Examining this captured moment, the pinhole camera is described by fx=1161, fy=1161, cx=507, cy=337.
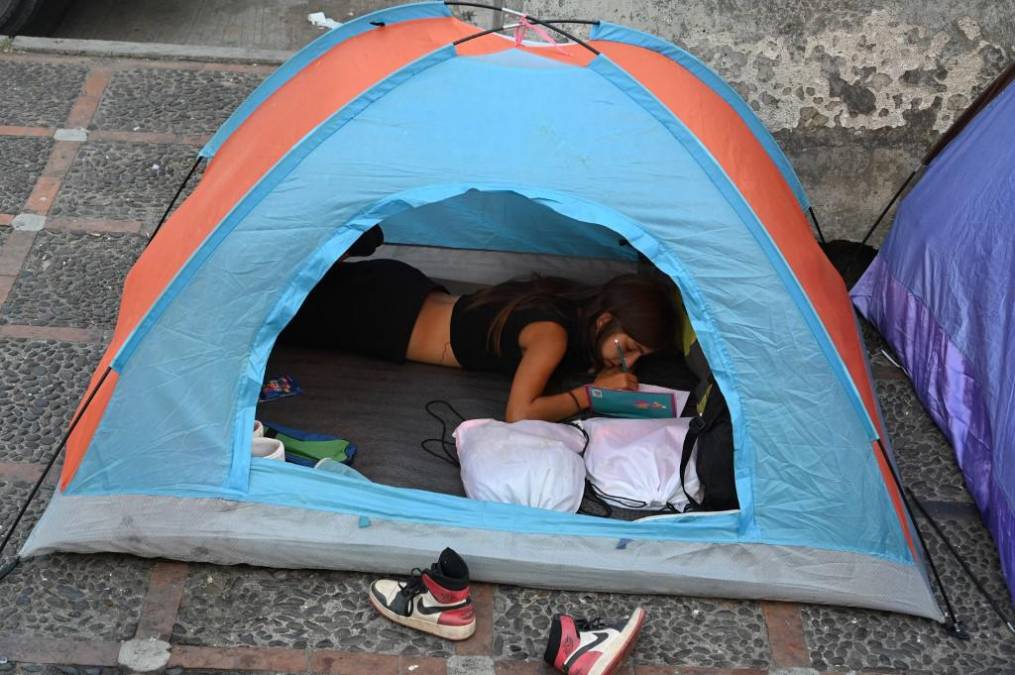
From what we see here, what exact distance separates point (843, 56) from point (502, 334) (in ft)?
5.54

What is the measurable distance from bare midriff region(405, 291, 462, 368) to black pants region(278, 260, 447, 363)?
0.08 ft

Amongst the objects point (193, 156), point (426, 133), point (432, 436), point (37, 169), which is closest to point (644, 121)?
point (426, 133)

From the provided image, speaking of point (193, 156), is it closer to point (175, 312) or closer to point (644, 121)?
point (175, 312)

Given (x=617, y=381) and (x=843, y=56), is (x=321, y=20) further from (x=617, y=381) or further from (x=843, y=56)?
(x=617, y=381)

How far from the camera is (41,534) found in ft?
9.34

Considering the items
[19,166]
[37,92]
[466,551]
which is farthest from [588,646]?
[37,92]

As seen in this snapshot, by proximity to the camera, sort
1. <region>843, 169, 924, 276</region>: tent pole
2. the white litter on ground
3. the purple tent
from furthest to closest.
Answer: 1. the white litter on ground
2. <region>843, 169, 924, 276</region>: tent pole
3. the purple tent

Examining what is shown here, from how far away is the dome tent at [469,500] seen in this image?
2797 mm

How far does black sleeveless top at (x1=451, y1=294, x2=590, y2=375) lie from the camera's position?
3.39 meters

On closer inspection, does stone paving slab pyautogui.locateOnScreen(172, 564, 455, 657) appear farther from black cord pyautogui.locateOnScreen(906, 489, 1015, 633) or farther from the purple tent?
the purple tent

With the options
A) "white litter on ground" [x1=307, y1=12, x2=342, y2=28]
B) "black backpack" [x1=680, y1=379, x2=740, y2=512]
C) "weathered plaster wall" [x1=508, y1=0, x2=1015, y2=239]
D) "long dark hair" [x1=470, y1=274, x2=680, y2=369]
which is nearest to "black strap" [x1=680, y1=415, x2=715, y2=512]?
"black backpack" [x1=680, y1=379, x2=740, y2=512]

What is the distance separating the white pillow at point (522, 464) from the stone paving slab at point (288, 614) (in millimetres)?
380

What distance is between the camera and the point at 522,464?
9.76 feet

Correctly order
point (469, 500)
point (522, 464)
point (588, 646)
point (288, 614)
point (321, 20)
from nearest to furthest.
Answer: point (588, 646) < point (288, 614) < point (469, 500) < point (522, 464) < point (321, 20)
